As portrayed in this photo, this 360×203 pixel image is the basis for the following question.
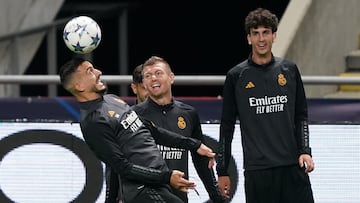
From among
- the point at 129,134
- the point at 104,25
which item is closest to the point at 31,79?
the point at 129,134

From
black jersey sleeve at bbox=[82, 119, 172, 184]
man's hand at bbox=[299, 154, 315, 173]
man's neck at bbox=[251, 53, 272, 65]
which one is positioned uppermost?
man's neck at bbox=[251, 53, 272, 65]

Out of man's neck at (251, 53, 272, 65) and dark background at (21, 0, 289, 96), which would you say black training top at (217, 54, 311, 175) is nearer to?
man's neck at (251, 53, 272, 65)

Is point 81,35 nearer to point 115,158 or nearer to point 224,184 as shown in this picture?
point 115,158

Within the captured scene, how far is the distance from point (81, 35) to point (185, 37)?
17.6 m

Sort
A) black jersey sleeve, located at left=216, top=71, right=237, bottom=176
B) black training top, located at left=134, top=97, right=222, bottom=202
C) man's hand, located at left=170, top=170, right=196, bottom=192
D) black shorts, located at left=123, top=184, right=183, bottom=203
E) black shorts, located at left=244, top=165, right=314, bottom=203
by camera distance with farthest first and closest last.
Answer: black jersey sleeve, located at left=216, top=71, right=237, bottom=176 < black training top, located at left=134, top=97, right=222, bottom=202 < black shorts, located at left=244, top=165, right=314, bottom=203 < black shorts, located at left=123, top=184, right=183, bottom=203 < man's hand, located at left=170, top=170, right=196, bottom=192

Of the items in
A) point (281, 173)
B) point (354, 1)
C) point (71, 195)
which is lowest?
point (71, 195)

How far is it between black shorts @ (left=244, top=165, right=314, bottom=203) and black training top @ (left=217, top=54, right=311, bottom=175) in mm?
60

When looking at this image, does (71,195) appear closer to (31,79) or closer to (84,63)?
(31,79)

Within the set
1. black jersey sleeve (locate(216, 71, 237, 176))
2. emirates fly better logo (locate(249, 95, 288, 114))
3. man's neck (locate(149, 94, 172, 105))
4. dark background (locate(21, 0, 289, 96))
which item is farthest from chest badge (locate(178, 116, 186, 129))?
dark background (locate(21, 0, 289, 96))

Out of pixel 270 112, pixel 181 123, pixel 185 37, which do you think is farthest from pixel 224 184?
pixel 185 37

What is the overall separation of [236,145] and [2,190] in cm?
211

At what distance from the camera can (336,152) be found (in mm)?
9703

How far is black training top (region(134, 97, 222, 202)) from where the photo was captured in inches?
318

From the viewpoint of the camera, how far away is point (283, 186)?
7.99m
